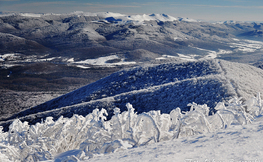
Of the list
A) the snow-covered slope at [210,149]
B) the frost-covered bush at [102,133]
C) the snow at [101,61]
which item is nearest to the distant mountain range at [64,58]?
the snow at [101,61]

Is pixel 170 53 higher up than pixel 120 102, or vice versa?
pixel 170 53

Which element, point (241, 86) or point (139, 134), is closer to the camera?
point (139, 134)

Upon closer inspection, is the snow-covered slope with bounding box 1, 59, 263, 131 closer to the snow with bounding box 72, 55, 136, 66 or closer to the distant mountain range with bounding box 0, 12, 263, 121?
the distant mountain range with bounding box 0, 12, 263, 121

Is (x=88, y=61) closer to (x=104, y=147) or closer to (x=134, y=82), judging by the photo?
(x=134, y=82)

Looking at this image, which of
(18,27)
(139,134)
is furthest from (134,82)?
(18,27)

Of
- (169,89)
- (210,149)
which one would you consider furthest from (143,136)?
(169,89)

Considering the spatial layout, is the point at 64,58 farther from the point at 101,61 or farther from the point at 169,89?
the point at 169,89

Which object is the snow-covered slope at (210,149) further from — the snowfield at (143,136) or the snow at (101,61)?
the snow at (101,61)
